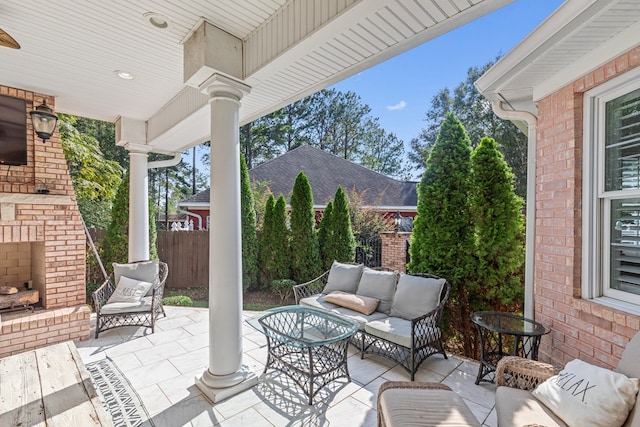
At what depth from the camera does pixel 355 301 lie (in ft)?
12.8

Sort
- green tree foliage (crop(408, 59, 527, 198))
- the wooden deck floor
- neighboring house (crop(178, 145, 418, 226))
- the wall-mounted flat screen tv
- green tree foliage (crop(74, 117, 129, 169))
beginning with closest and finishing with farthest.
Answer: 1. the wooden deck floor
2. the wall-mounted flat screen tv
3. neighboring house (crop(178, 145, 418, 226))
4. green tree foliage (crop(408, 59, 527, 198))
5. green tree foliage (crop(74, 117, 129, 169))

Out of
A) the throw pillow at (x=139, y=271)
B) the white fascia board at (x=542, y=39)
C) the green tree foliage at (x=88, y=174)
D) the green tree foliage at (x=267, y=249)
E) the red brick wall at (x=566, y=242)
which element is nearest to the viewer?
the white fascia board at (x=542, y=39)

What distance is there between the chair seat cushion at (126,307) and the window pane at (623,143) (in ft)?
17.0

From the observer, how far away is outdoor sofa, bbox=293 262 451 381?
126 inches

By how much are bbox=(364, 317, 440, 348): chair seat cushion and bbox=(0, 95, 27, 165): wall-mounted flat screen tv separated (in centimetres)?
450

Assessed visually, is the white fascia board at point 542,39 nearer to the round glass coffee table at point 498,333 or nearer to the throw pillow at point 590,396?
the throw pillow at point 590,396

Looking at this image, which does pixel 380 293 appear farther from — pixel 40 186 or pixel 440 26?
pixel 40 186

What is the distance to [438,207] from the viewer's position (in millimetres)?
4121

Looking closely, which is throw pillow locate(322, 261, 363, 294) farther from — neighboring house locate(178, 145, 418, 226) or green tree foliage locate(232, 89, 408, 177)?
green tree foliage locate(232, 89, 408, 177)

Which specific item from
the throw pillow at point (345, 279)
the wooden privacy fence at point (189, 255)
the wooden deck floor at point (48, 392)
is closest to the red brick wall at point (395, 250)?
the wooden privacy fence at point (189, 255)

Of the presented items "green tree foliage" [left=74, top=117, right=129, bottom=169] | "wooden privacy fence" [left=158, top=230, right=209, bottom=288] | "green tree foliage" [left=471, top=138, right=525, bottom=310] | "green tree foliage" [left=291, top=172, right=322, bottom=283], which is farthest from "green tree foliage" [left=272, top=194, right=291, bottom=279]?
"green tree foliage" [left=74, top=117, right=129, bottom=169]

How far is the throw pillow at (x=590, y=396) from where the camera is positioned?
1598 mm

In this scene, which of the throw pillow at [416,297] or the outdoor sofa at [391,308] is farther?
the throw pillow at [416,297]

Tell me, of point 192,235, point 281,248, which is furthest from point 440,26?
point 192,235
